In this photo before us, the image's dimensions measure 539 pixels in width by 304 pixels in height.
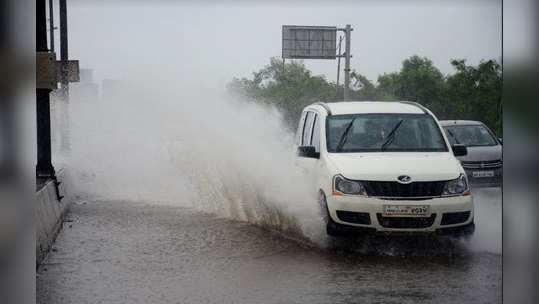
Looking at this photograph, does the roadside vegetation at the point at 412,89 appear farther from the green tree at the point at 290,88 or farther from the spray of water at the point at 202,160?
the spray of water at the point at 202,160

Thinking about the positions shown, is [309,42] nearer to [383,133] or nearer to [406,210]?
[383,133]

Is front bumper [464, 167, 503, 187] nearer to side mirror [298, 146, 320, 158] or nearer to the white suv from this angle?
the white suv

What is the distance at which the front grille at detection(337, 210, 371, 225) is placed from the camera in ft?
32.9

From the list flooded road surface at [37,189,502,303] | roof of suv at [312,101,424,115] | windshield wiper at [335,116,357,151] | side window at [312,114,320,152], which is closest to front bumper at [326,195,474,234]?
flooded road surface at [37,189,502,303]

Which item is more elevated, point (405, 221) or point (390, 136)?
point (390, 136)

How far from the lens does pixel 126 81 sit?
24266 mm

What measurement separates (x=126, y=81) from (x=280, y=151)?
34.0 ft

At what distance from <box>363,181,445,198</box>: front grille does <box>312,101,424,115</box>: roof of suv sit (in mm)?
1851

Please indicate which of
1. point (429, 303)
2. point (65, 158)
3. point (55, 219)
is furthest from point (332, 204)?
point (65, 158)

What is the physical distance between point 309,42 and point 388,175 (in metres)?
32.5

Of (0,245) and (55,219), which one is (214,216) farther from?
(0,245)

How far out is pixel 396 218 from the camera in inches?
392

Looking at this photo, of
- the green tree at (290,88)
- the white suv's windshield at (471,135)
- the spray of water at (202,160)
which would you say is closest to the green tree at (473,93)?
the green tree at (290,88)

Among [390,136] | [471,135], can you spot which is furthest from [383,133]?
[471,135]
